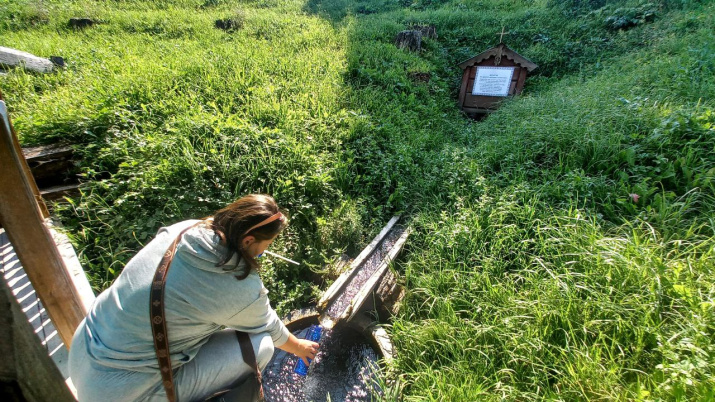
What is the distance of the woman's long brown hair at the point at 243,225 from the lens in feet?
4.84

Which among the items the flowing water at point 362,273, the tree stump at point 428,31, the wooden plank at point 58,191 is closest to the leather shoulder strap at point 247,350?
the flowing water at point 362,273

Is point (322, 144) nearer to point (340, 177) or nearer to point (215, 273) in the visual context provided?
point (340, 177)

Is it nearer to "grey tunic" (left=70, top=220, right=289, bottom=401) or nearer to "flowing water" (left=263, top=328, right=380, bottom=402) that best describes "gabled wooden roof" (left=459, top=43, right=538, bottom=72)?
"flowing water" (left=263, top=328, right=380, bottom=402)

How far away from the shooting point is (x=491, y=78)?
6.69 meters

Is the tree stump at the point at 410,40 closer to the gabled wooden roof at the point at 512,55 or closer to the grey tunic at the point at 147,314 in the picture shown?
the gabled wooden roof at the point at 512,55

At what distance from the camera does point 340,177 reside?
4039 millimetres

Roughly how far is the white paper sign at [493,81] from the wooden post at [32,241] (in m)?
7.36

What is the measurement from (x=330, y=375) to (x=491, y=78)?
6807 mm

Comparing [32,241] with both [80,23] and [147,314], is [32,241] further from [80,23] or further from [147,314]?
[80,23]

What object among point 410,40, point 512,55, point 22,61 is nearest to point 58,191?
point 22,61

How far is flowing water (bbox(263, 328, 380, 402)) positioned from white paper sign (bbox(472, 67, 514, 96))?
20.6ft

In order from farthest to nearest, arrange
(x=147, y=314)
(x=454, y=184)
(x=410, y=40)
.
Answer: (x=410, y=40) → (x=454, y=184) → (x=147, y=314)

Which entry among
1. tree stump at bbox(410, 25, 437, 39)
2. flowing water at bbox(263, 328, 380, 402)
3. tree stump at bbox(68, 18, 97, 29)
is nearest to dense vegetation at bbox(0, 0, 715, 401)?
flowing water at bbox(263, 328, 380, 402)

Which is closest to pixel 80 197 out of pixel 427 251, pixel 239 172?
pixel 239 172
